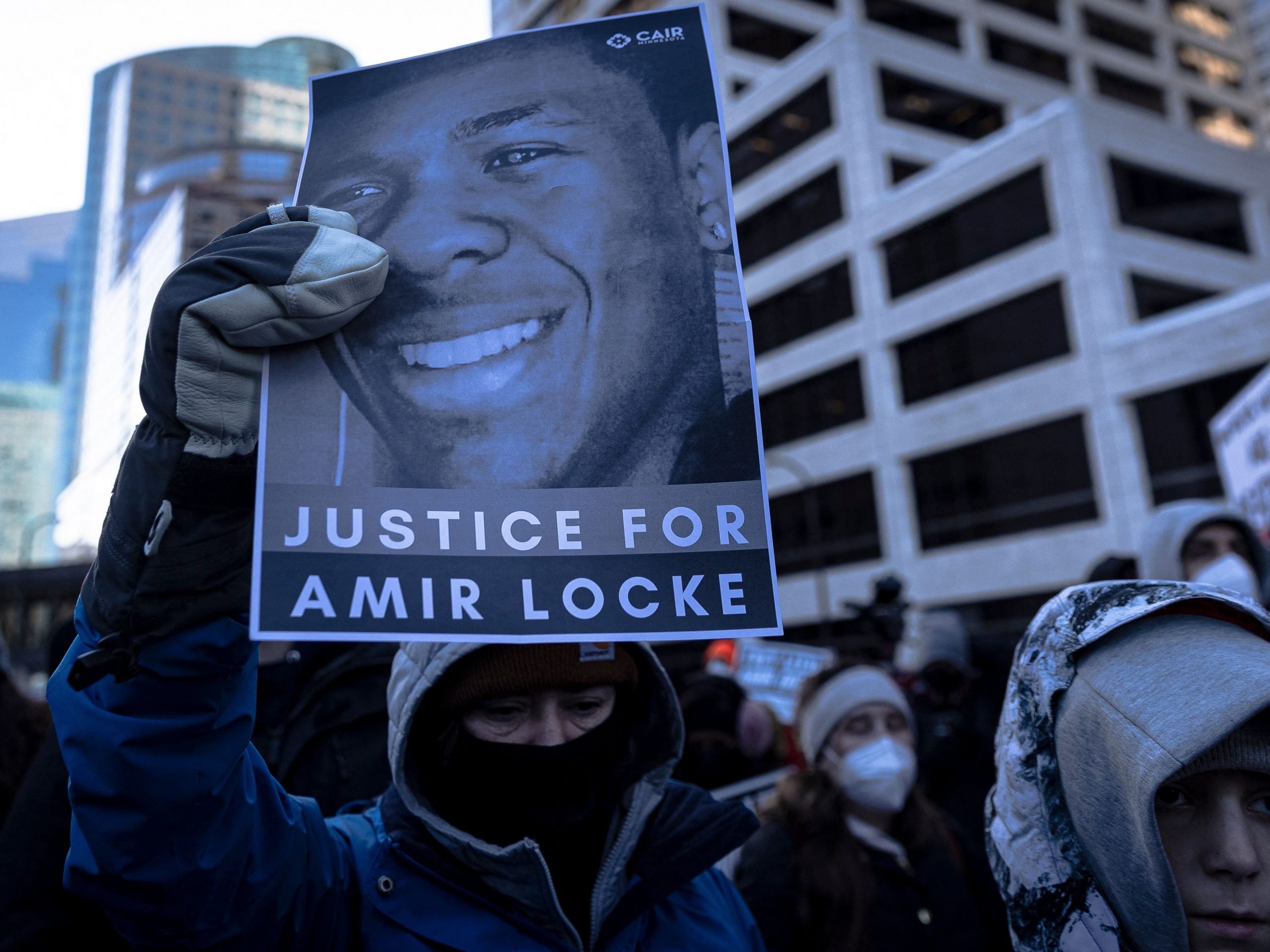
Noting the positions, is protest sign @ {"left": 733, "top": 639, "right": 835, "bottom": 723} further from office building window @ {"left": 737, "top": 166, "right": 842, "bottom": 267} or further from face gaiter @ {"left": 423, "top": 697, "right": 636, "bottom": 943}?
office building window @ {"left": 737, "top": 166, "right": 842, "bottom": 267}

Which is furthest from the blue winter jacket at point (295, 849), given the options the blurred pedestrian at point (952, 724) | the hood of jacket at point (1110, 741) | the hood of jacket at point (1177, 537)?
the hood of jacket at point (1177, 537)

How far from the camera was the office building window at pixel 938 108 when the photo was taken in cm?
3058

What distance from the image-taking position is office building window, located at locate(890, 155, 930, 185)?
29.7 meters

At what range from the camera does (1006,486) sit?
24.1m

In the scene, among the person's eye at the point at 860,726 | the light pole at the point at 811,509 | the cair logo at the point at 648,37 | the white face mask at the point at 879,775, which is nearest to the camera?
the cair logo at the point at 648,37

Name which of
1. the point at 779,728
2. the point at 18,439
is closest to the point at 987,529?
the point at 779,728

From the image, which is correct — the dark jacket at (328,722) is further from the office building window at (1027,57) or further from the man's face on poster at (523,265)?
the office building window at (1027,57)

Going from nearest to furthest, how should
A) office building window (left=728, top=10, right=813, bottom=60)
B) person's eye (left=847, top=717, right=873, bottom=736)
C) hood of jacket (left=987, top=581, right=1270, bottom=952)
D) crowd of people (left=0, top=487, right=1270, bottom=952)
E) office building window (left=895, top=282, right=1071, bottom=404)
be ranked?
crowd of people (left=0, top=487, right=1270, bottom=952)
hood of jacket (left=987, top=581, right=1270, bottom=952)
person's eye (left=847, top=717, right=873, bottom=736)
office building window (left=895, top=282, right=1071, bottom=404)
office building window (left=728, top=10, right=813, bottom=60)

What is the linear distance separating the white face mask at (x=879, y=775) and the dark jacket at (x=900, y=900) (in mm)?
197

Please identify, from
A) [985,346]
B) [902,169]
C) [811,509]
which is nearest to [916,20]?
[902,169]

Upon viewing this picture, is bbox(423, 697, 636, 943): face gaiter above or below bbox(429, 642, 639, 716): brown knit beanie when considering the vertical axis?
below

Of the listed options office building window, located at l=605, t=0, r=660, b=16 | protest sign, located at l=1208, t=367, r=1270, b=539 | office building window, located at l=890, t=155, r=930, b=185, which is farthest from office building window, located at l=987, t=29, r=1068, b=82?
protest sign, located at l=1208, t=367, r=1270, b=539

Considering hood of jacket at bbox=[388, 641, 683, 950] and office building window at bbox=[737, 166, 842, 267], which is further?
office building window at bbox=[737, 166, 842, 267]

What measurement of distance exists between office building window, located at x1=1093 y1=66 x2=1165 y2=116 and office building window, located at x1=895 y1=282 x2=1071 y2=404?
63.6 feet
